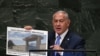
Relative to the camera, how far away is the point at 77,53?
3.54m

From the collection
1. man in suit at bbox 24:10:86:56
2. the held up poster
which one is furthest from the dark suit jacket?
the held up poster

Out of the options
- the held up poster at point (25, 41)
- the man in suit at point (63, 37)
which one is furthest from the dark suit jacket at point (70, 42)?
the held up poster at point (25, 41)

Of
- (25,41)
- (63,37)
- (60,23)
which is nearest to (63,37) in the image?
(63,37)

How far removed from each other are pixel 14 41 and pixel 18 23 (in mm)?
1803

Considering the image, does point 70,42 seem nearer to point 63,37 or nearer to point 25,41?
point 63,37

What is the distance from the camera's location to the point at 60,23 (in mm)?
3865

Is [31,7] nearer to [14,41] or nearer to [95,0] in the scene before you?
[95,0]

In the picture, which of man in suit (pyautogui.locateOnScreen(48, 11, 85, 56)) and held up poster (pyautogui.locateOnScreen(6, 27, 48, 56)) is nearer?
held up poster (pyautogui.locateOnScreen(6, 27, 48, 56))

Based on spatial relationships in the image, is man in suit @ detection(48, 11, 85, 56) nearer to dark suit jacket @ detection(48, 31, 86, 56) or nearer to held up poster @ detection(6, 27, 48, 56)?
dark suit jacket @ detection(48, 31, 86, 56)

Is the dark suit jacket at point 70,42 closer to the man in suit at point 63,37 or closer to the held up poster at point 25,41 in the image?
the man in suit at point 63,37

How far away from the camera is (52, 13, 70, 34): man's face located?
3.84 m

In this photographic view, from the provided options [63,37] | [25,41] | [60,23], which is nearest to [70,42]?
[63,37]

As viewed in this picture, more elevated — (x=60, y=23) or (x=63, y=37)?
(x=60, y=23)

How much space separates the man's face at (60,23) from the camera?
3.84m
